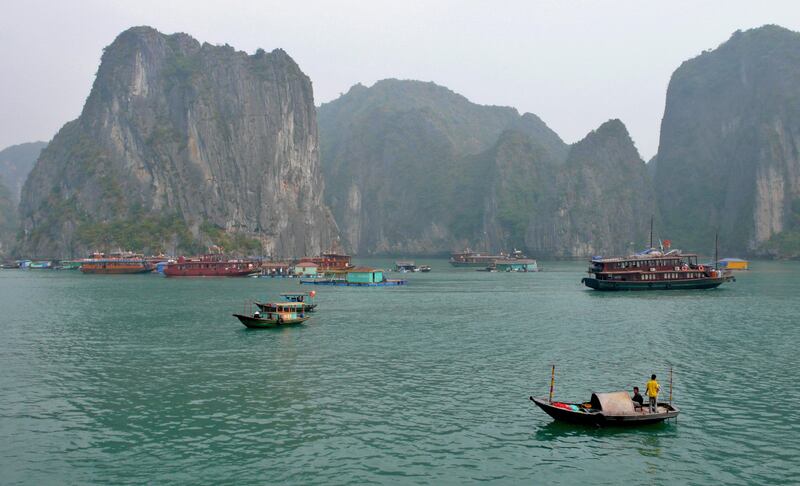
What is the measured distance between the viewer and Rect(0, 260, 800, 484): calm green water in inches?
1036

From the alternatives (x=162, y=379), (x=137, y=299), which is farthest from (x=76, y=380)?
(x=137, y=299)

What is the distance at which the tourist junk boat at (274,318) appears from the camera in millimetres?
62812

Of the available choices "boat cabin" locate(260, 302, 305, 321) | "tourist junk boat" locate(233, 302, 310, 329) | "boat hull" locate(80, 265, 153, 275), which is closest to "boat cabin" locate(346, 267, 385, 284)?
"boat cabin" locate(260, 302, 305, 321)

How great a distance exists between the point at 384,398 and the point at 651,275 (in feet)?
272

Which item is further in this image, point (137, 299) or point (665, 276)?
point (665, 276)

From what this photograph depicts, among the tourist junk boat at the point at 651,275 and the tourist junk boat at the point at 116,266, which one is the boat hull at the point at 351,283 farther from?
the tourist junk boat at the point at 116,266

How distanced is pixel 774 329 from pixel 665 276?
4781 centimetres

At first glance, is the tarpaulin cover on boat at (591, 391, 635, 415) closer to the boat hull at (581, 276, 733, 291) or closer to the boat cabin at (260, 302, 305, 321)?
the boat cabin at (260, 302, 305, 321)

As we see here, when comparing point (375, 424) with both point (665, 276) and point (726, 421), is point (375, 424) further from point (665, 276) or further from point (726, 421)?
point (665, 276)

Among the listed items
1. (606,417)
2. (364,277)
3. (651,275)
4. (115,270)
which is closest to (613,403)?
(606,417)

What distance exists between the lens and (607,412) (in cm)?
3100

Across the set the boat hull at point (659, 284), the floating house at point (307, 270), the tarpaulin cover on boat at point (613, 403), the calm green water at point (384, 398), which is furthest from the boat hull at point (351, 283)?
the tarpaulin cover on boat at point (613, 403)

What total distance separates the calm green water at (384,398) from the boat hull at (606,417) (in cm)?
48

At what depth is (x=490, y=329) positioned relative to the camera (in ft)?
206
